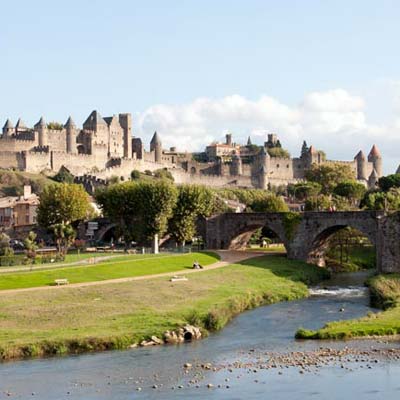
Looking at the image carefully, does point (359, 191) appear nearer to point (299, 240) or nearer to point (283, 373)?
point (299, 240)

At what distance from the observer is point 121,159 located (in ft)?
455

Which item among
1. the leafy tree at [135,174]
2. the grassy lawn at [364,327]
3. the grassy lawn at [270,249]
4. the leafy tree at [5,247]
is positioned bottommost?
the grassy lawn at [364,327]

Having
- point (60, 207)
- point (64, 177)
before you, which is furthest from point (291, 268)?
point (64, 177)

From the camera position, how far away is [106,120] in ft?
509

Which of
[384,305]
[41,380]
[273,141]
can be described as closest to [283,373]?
[41,380]

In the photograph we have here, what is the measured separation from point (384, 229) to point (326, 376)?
33.0 metres

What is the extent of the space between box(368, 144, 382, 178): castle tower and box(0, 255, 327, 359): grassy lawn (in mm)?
124960

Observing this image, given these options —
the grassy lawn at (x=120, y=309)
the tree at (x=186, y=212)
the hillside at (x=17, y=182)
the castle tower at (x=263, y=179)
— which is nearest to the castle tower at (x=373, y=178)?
the castle tower at (x=263, y=179)

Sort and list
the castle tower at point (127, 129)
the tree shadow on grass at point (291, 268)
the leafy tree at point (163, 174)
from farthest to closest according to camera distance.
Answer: the castle tower at point (127, 129)
the leafy tree at point (163, 174)
the tree shadow on grass at point (291, 268)

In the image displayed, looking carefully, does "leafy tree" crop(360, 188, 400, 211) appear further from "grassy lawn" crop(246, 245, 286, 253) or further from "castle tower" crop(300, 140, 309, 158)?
"castle tower" crop(300, 140, 309, 158)

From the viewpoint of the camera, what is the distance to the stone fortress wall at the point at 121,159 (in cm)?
12938

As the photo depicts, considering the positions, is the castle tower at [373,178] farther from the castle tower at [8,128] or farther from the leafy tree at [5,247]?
the leafy tree at [5,247]

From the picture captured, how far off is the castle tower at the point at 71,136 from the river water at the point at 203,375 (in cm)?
10584

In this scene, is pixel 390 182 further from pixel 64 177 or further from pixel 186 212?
pixel 186 212
